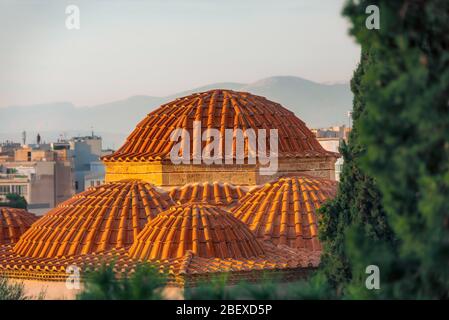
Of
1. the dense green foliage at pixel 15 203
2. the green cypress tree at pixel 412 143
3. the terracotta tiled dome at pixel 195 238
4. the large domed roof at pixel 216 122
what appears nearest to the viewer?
the green cypress tree at pixel 412 143

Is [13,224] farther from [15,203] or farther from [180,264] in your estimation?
[15,203]

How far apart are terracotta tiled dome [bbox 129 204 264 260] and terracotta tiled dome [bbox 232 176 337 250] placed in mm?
2136

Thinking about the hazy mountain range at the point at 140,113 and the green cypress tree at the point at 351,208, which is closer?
the green cypress tree at the point at 351,208

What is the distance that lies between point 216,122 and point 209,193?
5.90ft

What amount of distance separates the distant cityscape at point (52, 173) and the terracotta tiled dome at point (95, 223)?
215 feet

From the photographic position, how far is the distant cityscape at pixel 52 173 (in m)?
118

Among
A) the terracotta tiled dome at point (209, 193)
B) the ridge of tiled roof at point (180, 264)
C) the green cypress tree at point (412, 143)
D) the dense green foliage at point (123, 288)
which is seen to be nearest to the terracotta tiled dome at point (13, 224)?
the ridge of tiled roof at point (180, 264)

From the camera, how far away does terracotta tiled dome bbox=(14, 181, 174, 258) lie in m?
31.8
